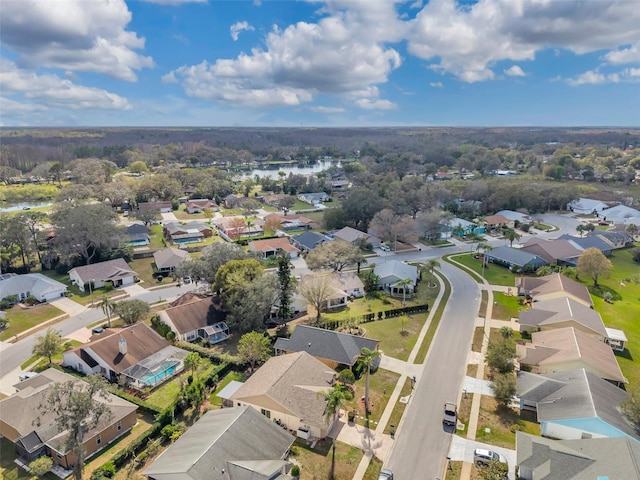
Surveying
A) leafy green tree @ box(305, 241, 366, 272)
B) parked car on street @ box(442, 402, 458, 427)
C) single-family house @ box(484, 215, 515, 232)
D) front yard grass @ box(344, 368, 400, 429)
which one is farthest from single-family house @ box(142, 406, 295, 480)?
single-family house @ box(484, 215, 515, 232)

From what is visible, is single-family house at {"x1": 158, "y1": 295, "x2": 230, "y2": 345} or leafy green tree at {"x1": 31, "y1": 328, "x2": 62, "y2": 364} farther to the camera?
single-family house at {"x1": 158, "y1": 295, "x2": 230, "y2": 345}

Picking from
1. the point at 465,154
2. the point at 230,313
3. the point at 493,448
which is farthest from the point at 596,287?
the point at 465,154

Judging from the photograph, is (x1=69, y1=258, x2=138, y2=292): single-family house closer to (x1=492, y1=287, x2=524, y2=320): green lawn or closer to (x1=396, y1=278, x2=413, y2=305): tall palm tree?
(x1=396, y1=278, x2=413, y2=305): tall palm tree

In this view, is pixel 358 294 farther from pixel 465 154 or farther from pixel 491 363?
pixel 465 154

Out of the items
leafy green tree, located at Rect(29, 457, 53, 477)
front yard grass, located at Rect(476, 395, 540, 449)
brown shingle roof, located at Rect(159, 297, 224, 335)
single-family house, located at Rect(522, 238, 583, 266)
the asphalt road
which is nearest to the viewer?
leafy green tree, located at Rect(29, 457, 53, 477)

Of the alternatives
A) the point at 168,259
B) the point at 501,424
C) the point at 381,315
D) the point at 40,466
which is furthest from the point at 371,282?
the point at 40,466

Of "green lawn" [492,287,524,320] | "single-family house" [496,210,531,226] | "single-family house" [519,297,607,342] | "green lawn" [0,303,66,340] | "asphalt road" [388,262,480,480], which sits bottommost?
"green lawn" [0,303,66,340]
